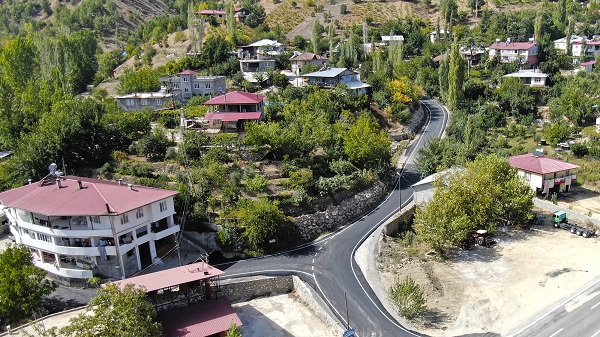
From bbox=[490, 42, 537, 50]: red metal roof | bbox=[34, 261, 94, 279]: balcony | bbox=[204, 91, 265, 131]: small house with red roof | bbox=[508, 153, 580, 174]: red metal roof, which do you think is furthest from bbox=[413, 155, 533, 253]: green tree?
bbox=[490, 42, 537, 50]: red metal roof

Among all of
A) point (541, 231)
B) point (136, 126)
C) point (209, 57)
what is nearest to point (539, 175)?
point (541, 231)

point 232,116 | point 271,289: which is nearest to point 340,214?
point 271,289

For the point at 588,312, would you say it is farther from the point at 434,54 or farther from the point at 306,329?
the point at 434,54

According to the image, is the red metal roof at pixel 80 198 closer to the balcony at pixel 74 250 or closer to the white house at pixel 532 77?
the balcony at pixel 74 250

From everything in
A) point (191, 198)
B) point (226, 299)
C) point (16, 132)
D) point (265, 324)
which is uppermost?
point (16, 132)

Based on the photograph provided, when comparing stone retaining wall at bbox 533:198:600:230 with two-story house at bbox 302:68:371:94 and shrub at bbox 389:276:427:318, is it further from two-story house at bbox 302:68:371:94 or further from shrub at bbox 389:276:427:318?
two-story house at bbox 302:68:371:94

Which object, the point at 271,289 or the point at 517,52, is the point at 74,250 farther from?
the point at 517,52
